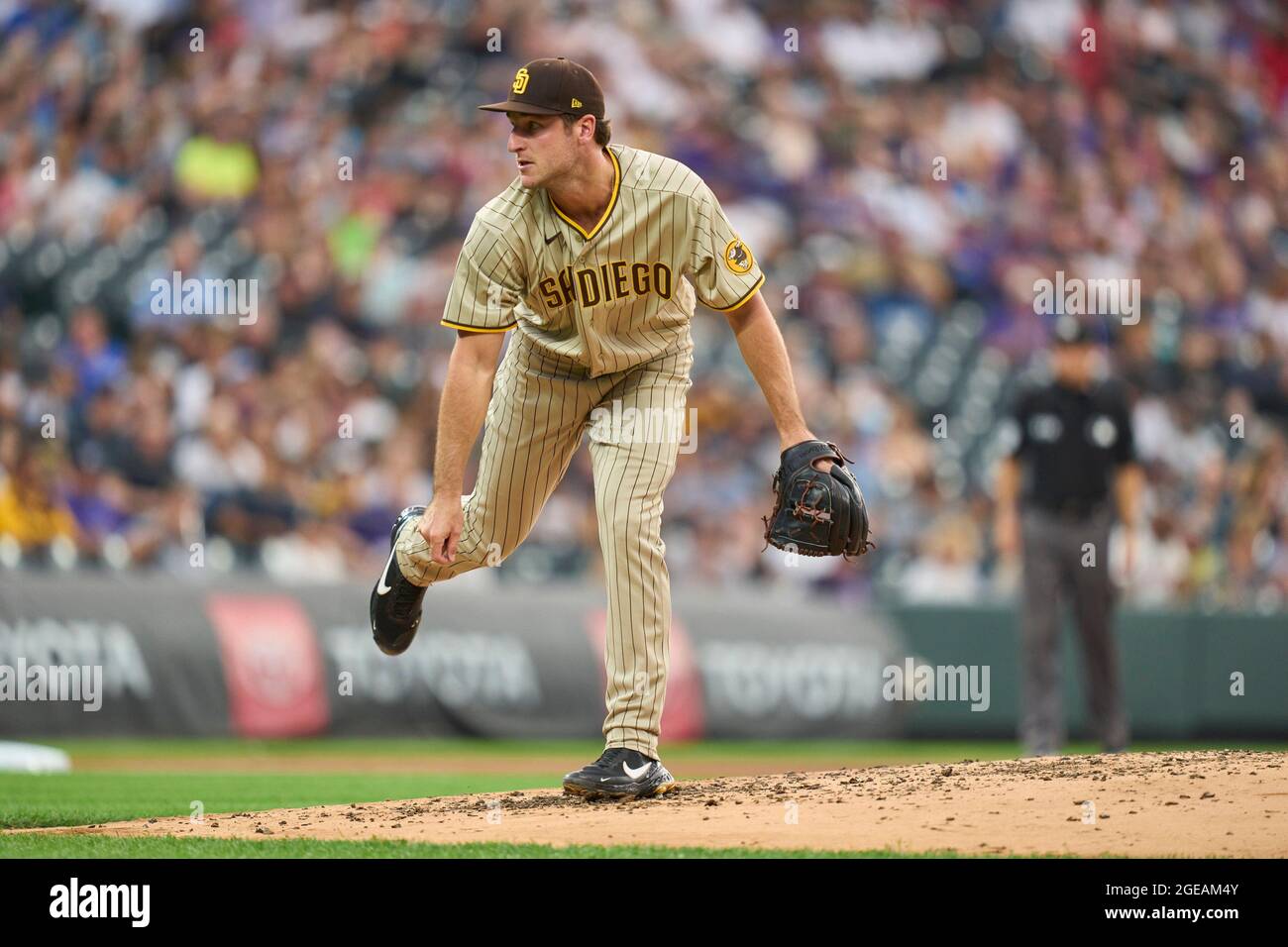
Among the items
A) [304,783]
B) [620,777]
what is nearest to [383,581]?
[620,777]

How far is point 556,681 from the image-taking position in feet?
38.7

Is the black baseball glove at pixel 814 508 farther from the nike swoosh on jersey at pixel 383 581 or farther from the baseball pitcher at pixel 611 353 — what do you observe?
the nike swoosh on jersey at pixel 383 581

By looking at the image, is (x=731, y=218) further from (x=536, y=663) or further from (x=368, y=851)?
(x=368, y=851)

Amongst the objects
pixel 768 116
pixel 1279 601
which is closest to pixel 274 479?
pixel 768 116

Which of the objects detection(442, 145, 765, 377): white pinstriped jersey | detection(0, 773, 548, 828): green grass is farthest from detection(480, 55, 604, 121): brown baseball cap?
detection(0, 773, 548, 828): green grass

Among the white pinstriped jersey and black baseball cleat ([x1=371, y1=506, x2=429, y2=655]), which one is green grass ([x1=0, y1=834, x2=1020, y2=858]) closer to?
black baseball cleat ([x1=371, y1=506, x2=429, y2=655])

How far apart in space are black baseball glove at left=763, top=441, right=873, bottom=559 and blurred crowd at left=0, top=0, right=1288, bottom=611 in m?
6.13

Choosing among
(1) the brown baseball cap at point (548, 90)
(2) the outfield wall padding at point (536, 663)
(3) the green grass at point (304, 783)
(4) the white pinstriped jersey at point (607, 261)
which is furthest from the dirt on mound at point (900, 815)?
(2) the outfield wall padding at point (536, 663)

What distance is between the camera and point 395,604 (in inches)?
255

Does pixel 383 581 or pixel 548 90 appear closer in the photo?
pixel 548 90

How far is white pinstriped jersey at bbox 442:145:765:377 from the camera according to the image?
5652 mm

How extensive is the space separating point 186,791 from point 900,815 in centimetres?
348

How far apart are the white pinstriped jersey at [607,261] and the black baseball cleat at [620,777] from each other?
1.33m
